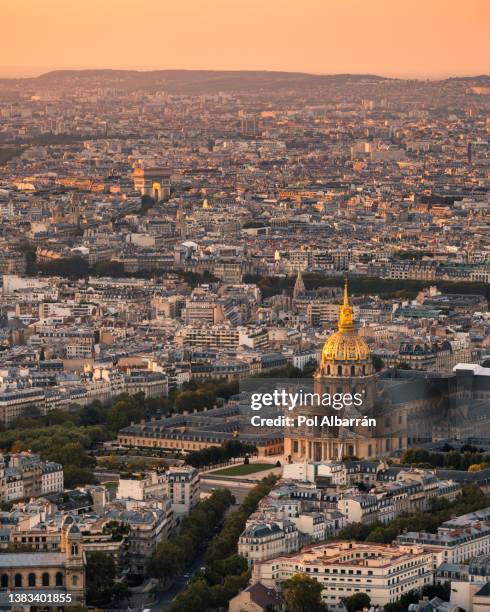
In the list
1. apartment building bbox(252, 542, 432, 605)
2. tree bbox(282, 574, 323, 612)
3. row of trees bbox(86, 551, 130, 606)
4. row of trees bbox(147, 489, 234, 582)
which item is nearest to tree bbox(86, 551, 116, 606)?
row of trees bbox(86, 551, 130, 606)

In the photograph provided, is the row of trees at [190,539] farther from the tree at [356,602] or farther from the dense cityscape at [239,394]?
the tree at [356,602]

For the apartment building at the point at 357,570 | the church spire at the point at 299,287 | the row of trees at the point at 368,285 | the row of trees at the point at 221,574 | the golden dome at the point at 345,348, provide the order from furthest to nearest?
the row of trees at the point at 368,285
the church spire at the point at 299,287
the golden dome at the point at 345,348
the apartment building at the point at 357,570
the row of trees at the point at 221,574

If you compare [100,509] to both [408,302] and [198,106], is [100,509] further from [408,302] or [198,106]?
[198,106]

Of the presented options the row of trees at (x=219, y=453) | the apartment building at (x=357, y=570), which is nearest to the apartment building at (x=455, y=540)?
the apartment building at (x=357, y=570)

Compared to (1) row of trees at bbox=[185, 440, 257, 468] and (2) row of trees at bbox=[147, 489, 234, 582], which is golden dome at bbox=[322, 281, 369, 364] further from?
(2) row of trees at bbox=[147, 489, 234, 582]

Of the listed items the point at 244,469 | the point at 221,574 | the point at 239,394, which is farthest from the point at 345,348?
the point at 221,574

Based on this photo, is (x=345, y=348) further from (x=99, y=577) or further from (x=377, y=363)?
(x=99, y=577)

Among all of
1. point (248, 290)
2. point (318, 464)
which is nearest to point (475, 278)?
point (248, 290)
